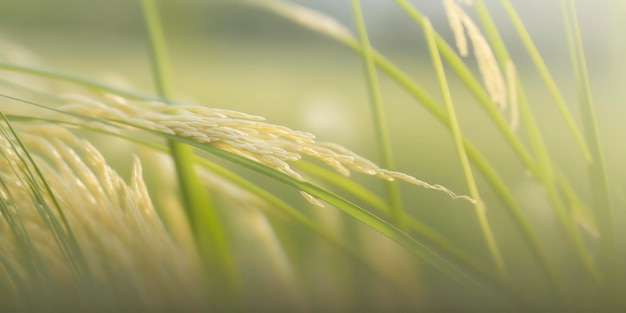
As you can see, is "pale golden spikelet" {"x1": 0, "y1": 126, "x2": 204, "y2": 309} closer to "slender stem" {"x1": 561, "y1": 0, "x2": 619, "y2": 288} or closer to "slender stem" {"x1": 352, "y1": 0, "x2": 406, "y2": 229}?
"slender stem" {"x1": 352, "y1": 0, "x2": 406, "y2": 229}

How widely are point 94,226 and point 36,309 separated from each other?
0.57ft

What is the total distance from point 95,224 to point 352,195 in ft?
1.12

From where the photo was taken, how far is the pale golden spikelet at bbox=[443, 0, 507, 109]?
85 centimetres

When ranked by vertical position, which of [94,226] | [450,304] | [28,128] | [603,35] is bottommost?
[450,304]

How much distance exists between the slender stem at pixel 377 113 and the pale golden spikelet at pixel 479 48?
4.8 inches

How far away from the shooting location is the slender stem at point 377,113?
850 mm

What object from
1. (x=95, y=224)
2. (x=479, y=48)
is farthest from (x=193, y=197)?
(x=479, y=48)

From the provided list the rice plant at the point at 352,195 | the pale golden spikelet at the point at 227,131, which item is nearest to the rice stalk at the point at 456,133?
the rice plant at the point at 352,195

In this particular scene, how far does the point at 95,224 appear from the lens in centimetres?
78

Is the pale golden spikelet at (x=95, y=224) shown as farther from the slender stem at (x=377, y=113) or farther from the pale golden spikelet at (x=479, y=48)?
the pale golden spikelet at (x=479, y=48)

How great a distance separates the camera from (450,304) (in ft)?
2.90

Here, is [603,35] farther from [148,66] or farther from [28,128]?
[28,128]

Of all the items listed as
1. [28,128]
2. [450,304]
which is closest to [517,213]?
[450,304]

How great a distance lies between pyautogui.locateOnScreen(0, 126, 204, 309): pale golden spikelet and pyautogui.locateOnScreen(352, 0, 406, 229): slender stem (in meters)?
0.29
